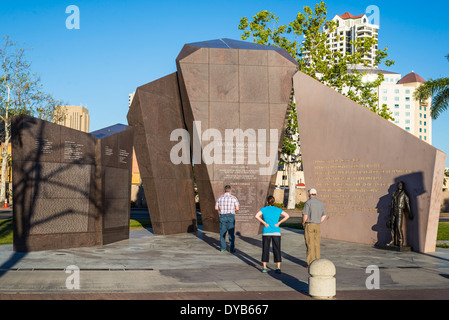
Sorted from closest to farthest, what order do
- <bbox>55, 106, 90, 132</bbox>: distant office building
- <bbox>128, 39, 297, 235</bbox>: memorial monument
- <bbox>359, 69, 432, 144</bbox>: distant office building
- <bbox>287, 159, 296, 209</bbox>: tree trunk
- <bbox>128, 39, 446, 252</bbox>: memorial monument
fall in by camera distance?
<bbox>128, 39, 446, 252</bbox>: memorial monument, <bbox>128, 39, 297, 235</bbox>: memorial monument, <bbox>287, 159, 296, 209</bbox>: tree trunk, <bbox>55, 106, 90, 132</bbox>: distant office building, <bbox>359, 69, 432, 144</bbox>: distant office building

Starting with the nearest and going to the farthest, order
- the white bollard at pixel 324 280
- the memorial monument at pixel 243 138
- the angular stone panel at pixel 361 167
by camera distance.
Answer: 1. the white bollard at pixel 324 280
2. the angular stone panel at pixel 361 167
3. the memorial monument at pixel 243 138

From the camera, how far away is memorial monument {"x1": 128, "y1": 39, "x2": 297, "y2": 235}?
61.5ft

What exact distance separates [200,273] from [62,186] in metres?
5.62

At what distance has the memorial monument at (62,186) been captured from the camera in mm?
13211

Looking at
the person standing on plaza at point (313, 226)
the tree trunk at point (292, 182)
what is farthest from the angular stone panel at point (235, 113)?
the tree trunk at point (292, 182)

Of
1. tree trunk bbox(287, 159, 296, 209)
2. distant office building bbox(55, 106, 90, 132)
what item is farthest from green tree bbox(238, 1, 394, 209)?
distant office building bbox(55, 106, 90, 132)

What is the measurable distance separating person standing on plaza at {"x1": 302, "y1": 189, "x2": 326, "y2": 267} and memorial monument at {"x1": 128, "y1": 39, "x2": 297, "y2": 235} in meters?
7.25

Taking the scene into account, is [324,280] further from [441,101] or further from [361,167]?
[441,101]

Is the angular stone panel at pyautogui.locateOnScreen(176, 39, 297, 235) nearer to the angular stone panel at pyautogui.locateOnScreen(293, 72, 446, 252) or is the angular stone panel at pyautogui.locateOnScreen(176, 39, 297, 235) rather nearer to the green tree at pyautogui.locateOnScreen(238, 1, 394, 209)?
the angular stone panel at pyautogui.locateOnScreen(293, 72, 446, 252)

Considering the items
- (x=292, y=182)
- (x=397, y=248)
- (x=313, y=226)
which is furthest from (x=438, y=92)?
(x=313, y=226)

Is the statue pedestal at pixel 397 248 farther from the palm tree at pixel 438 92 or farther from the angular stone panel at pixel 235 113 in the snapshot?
the palm tree at pixel 438 92

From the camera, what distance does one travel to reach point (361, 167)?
16.7 m

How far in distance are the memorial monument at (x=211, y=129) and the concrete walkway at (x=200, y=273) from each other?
11.4ft
